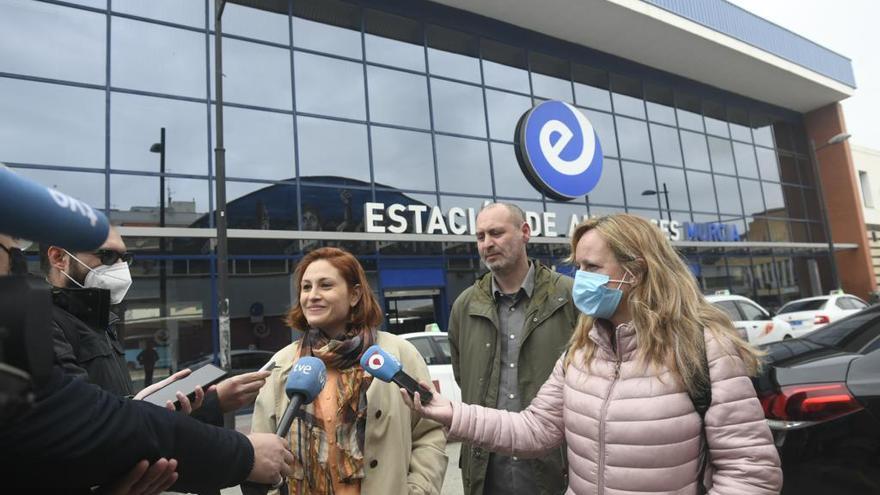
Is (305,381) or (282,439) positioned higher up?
(305,381)

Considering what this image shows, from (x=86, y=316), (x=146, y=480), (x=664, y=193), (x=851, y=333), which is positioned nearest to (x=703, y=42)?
(x=664, y=193)

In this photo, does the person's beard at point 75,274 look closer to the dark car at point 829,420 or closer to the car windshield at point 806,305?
the dark car at point 829,420

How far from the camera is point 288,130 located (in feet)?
39.1

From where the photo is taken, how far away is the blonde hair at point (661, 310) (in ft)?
5.69

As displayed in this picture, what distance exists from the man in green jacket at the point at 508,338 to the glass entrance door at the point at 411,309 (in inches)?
386

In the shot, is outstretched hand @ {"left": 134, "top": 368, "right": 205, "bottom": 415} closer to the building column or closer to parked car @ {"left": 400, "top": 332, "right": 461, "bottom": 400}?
parked car @ {"left": 400, "top": 332, "right": 461, "bottom": 400}

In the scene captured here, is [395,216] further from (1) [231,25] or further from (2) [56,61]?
(2) [56,61]

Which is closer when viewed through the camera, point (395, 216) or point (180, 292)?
point (180, 292)

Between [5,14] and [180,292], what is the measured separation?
6.03 metres

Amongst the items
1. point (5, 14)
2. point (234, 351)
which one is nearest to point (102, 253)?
point (234, 351)

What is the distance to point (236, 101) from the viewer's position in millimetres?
11320

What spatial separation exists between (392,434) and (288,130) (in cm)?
1089

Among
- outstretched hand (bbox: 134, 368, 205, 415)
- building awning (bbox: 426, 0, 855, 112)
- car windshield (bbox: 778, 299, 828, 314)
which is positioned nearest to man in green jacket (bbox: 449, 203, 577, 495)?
outstretched hand (bbox: 134, 368, 205, 415)

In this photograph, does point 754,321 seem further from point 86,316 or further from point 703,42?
point 86,316
